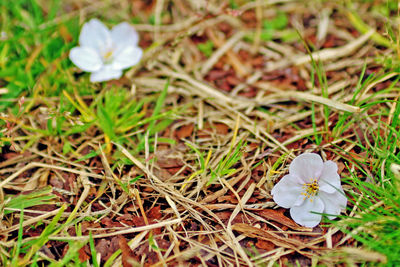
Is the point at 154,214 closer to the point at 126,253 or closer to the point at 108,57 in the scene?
the point at 126,253

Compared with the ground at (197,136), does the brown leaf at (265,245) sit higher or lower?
lower

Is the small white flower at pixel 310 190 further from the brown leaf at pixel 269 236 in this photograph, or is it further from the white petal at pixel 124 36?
the white petal at pixel 124 36

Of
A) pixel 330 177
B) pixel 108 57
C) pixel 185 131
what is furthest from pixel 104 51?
pixel 330 177

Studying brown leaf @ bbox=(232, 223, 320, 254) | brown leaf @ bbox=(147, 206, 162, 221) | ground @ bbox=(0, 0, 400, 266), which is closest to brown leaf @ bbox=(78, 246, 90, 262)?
ground @ bbox=(0, 0, 400, 266)

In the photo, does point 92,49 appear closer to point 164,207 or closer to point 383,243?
point 164,207

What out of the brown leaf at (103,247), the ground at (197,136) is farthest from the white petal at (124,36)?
the brown leaf at (103,247)

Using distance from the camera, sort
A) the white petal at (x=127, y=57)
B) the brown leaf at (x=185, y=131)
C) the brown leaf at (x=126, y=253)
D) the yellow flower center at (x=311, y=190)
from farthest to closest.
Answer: the white petal at (x=127, y=57)
the brown leaf at (x=185, y=131)
the yellow flower center at (x=311, y=190)
the brown leaf at (x=126, y=253)

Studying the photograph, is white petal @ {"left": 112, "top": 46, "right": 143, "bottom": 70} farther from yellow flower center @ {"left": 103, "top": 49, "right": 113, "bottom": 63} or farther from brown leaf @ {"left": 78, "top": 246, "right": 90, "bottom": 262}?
brown leaf @ {"left": 78, "top": 246, "right": 90, "bottom": 262}
